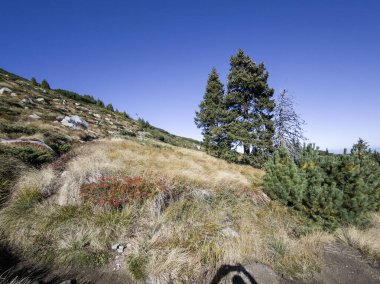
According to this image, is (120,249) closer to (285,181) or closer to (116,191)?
(116,191)

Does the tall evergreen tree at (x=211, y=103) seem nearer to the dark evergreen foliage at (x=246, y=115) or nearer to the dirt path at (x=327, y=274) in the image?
the dark evergreen foliage at (x=246, y=115)

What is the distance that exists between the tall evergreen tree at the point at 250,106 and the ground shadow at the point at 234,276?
1150cm

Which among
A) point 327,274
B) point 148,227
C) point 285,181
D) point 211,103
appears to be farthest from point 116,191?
point 211,103

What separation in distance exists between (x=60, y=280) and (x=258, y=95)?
16.1m

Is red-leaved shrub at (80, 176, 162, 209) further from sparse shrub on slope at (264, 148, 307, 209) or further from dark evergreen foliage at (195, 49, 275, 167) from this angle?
dark evergreen foliage at (195, 49, 275, 167)

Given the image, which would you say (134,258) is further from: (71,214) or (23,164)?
(23,164)

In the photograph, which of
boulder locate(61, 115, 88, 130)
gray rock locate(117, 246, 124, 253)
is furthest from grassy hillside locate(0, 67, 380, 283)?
boulder locate(61, 115, 88, 130)

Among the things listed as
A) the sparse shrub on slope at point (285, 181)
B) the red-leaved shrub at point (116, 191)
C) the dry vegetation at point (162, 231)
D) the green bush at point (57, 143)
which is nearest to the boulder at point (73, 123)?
the green bush at point (57, 143)

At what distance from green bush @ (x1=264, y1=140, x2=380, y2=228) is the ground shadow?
3.23 m

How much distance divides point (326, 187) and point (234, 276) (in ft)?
13.0

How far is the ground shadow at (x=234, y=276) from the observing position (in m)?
3.86

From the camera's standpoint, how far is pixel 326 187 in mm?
5910

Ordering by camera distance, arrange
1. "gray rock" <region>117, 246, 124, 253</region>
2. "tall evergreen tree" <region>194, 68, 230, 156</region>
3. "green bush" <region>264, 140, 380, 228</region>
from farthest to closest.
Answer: "tall evergreen tree" <region>194, 68, 230, 156</region>
"green bush" <region>264, 140, 380, 228</region>
"gray rock" <region>117, 246, 124, 253</region>

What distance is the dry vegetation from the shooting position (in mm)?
4156
